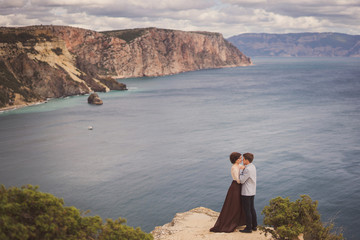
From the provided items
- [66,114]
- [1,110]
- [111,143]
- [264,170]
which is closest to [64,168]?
[111,143]

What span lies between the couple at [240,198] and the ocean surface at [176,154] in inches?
576

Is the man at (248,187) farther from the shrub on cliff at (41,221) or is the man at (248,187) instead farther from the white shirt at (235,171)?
the shrub on cliff at (41,221)

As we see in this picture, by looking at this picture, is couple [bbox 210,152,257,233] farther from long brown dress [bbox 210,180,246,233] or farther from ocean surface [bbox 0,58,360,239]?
ocean surface [bbox 0,58,360,239]

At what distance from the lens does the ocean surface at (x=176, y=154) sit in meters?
34.4

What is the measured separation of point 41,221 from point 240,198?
783 cm

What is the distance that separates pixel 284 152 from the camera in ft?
166

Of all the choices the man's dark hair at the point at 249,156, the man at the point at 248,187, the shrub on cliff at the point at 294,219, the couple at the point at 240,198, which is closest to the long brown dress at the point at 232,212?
the couple at the point at 240,198

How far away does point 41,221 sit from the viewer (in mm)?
10977

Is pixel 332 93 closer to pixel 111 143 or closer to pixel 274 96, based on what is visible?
pixel 274 96

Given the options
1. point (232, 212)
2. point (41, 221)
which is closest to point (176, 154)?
point (232, 212)

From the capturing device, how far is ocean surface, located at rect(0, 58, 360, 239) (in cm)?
3441

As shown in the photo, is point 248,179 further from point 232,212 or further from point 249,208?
point 232,212

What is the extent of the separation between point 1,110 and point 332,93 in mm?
93083

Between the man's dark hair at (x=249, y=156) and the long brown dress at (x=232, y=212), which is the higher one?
the man's dark hair at (x=249, y=156)
